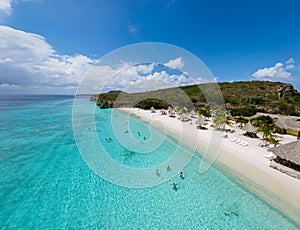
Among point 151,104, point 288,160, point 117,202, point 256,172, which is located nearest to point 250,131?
point 288,160

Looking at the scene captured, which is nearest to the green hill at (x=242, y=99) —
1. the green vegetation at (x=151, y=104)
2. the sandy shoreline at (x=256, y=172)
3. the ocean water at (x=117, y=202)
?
the green vegetation at (x=151, y=104)

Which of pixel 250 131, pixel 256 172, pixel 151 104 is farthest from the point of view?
pixel 151 104

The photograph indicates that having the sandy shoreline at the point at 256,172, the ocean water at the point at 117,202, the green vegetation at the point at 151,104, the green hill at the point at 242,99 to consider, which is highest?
the green hill at the point at 242,99

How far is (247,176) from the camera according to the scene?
1019 cm

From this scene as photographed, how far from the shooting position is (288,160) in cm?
977

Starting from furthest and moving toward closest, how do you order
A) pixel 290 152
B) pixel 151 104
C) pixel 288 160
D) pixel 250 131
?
1. pixel 151 104
2. pixel 250 131
3. pixel 290 152
4. pixel 288 160

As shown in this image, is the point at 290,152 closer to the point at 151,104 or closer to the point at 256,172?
the point at 256,172

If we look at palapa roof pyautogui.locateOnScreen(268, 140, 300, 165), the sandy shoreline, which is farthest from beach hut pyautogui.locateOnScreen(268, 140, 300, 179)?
the sandy shoreline

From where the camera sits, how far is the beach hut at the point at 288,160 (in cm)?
946

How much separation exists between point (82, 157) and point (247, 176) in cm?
1361

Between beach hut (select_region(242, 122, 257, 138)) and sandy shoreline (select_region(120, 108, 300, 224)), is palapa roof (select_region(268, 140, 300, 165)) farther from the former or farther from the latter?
beach hut (select_region(242, 122, 257, 138))

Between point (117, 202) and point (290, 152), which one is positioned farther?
point (290, 152)

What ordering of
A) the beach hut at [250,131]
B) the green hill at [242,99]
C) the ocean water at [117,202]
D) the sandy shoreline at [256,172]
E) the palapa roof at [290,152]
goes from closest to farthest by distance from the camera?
the ocean water at [117,202] → the sandy shoreline at [256,172] → the palapa roof at [290,152] → the beach hut at [250,131] → the green hill at [242,99]

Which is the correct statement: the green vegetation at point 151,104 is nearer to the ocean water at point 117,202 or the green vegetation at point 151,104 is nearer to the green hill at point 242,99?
the green hill at point 242,99
